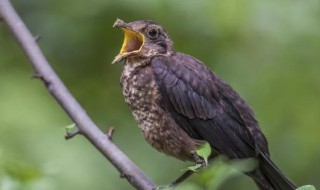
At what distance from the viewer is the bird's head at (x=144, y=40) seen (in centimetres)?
394

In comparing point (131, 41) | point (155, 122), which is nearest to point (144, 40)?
point (131, 41)

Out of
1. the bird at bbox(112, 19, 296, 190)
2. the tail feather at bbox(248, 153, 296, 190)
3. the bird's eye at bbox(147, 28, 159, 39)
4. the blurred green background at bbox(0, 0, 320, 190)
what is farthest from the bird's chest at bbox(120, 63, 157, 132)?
the blurred green background at bbox(0, 0, 320, 190)

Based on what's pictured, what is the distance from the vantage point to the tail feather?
12.0 ft

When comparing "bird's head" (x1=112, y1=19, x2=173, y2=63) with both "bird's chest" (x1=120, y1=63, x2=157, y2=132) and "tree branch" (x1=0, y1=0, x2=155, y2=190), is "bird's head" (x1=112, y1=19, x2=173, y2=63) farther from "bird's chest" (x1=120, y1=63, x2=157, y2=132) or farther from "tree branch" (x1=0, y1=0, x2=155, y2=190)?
"tree branch" (x1=0, y1=0, x2=155, y2=190)

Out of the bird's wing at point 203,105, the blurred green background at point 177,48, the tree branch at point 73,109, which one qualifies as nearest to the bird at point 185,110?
the bird's wing at point 203,105

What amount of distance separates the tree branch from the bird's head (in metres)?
0.70

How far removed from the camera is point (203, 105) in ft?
12.5

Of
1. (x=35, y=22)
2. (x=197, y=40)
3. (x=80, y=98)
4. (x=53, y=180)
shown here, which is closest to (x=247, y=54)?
(x=197, y=40)

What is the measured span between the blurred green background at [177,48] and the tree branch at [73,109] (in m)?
1.39

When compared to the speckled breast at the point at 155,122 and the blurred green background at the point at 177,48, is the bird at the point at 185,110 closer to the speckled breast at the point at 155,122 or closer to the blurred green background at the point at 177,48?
the speckled breast at the point at 155,122

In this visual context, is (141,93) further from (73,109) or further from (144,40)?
(73,109)

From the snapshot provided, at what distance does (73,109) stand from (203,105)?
820mm

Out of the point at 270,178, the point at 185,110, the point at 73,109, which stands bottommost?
the point at 270,178

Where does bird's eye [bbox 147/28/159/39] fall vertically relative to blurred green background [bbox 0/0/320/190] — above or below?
above
